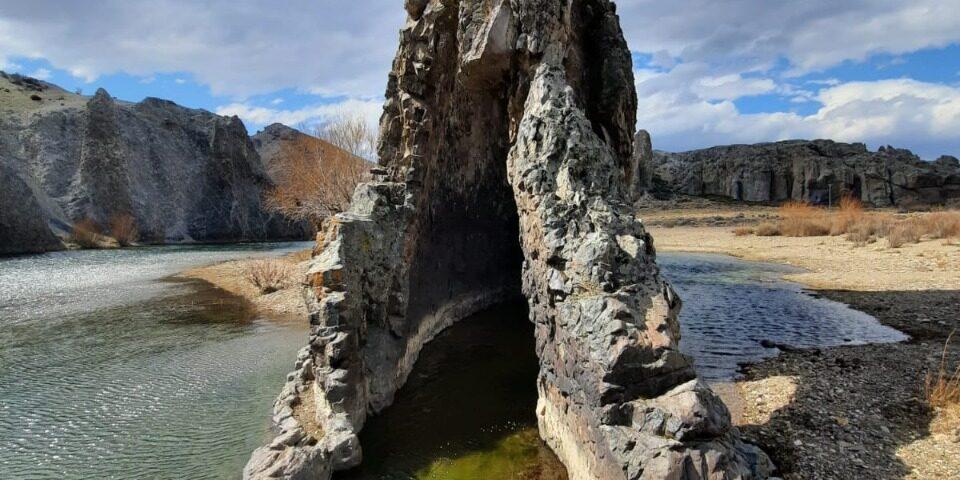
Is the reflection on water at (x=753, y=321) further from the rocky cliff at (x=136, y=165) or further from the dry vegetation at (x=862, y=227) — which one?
the rocky cliff at (x=136, y=165)

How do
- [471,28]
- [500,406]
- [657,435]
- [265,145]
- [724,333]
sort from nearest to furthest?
1. [657,435]
2. [500,406]
3. [471,28]
4. [724,333]
5. [265,145]

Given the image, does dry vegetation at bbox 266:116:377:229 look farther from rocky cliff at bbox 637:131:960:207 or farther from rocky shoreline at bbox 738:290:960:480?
rocky cliff at bbox 637:131:960:207

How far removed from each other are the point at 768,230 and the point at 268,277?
109ft

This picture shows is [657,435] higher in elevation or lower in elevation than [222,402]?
higher

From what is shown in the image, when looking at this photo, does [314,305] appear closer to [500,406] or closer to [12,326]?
[500,406]

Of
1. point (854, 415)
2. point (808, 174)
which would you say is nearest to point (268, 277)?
point (854, 415)

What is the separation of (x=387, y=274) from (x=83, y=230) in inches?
1906

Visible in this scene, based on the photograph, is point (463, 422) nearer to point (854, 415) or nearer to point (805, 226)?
point (854, 415)

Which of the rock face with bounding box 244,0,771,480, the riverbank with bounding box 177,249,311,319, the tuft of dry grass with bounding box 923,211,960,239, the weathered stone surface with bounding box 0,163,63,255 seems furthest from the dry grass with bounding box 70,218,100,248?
the tuft of dry grass with bounding box 923,211,960,239

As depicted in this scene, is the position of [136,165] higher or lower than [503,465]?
higher

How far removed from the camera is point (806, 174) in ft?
199

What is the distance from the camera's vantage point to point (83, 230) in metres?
45.6

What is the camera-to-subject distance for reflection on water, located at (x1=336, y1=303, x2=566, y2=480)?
7262 millimetres

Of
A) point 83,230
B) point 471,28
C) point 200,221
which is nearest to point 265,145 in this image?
point 200,221
